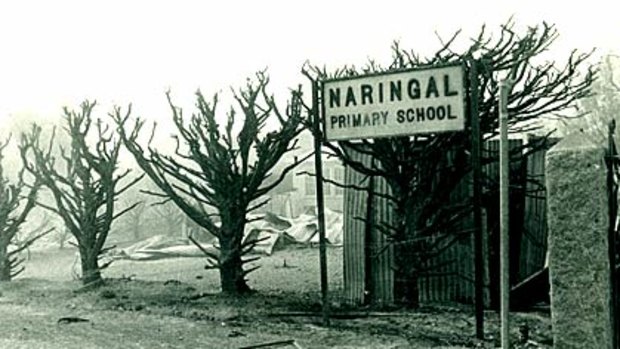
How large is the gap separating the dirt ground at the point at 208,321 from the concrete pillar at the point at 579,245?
2871mm

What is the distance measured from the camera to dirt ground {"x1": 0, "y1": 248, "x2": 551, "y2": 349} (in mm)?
8758

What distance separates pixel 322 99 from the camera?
9.09 m

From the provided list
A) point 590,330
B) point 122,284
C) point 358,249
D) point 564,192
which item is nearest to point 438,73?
point 564,192

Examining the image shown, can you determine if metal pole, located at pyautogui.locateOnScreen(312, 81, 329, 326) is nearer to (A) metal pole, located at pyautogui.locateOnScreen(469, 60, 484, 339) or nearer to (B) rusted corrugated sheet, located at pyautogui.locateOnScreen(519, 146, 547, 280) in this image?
(A) metal pole, located at pyautogui.locateOnScreen(469, 60, 484, 339)

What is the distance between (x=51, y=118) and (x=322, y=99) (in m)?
94.6

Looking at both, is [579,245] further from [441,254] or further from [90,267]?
[90,267]

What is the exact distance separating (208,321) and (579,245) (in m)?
6.77

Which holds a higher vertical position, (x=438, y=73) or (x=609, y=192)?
(x=438, y=73)

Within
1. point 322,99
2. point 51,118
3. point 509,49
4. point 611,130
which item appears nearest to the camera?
point 611,130

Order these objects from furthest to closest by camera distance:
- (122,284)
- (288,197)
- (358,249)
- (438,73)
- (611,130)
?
(288,197), (122,284), (358,249), (438,73), (611,130)

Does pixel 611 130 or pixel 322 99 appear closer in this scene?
pixel 611 130

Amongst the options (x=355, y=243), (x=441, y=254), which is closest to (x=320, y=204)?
(x=441, y=254)

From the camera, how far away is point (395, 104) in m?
8.53

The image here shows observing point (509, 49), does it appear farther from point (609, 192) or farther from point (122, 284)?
point (122, 284)
